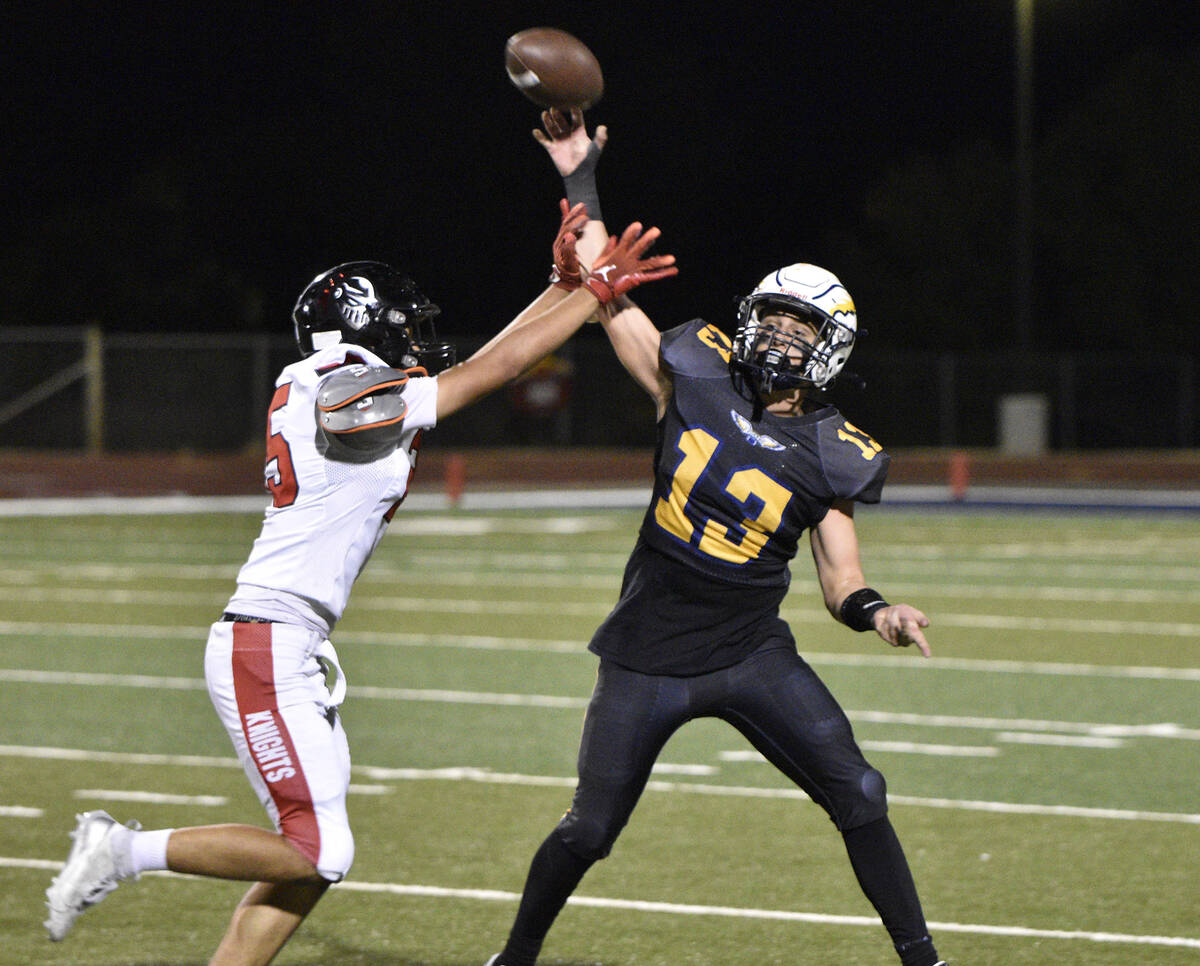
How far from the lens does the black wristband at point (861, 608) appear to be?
14.8 ft

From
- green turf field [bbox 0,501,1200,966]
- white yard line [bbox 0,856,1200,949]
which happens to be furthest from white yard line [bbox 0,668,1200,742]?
white yard line [bbox 0,856,1200,949]

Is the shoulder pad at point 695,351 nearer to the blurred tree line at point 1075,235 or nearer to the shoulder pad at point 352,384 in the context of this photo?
the shoulder pad at point 352,384

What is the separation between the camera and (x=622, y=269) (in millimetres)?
4590

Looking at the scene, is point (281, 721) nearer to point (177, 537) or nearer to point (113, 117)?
point (177, 537)

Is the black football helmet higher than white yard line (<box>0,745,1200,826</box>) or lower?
higher

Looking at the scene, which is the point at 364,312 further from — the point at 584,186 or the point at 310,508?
the point at 584,186

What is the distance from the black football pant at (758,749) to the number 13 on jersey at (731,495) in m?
0.27

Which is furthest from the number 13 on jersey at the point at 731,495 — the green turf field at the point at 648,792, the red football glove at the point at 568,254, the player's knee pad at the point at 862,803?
the green turf field at the point at 648,792

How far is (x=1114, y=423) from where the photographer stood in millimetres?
31719

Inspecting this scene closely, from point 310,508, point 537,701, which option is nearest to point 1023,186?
point 537,701

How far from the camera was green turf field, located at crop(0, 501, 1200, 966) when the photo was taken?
5.47m

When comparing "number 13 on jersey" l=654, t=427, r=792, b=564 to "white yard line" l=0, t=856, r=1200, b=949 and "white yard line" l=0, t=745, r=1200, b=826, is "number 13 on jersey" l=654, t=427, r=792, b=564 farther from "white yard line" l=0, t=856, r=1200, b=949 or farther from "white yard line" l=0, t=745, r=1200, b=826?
"white yard line" l=0, t=745, r=1200, b=826

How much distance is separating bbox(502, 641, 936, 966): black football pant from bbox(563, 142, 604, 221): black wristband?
1227 millimetres

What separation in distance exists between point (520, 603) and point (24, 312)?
24.4 m
